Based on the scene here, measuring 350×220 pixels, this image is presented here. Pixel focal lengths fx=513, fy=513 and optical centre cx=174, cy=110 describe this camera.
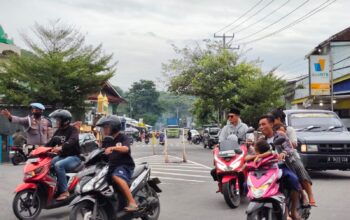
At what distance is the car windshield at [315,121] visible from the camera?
13742 mm

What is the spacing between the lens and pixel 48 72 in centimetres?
2995

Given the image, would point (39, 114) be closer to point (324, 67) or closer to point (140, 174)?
point (140, 174)

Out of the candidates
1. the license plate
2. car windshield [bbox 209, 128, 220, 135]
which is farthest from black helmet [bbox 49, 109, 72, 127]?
car windshield [bbox 209, 128, 220, 135]

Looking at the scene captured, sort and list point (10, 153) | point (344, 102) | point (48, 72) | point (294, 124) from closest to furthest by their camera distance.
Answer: point (294, 124)
point (10, 153)
point (48, 72)
point (344, 102)

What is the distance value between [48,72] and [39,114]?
20717mm

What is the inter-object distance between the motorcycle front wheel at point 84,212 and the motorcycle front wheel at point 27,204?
1.81m

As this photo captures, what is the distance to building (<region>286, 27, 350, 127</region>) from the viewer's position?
3222 cm

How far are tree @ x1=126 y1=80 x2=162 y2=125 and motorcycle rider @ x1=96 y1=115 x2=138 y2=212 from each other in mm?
106021

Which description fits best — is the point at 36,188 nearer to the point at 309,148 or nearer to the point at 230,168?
the point at 230,168

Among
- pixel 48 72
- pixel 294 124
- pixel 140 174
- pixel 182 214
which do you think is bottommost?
pixel 182 214

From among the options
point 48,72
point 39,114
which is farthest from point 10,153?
point 39,114

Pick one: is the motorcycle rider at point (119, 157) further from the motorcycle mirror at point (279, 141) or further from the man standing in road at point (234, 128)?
the man standing in road at point (234, 128)

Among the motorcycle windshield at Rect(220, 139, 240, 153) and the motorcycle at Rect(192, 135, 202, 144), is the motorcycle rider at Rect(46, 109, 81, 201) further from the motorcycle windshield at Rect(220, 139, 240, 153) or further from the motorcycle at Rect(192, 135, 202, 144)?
the motorcycle at Rect(192, 135, 202, 144)

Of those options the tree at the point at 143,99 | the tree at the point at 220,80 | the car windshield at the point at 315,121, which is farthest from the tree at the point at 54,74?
the tree at the point at 143,99
